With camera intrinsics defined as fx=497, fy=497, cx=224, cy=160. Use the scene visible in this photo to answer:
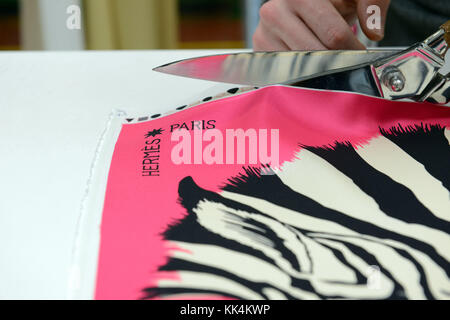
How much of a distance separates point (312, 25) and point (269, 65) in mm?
103

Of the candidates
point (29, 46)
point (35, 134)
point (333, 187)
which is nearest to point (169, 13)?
point (29, 46)

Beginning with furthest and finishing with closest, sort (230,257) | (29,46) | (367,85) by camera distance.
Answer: (29,46) → (367,85) → (230,257)

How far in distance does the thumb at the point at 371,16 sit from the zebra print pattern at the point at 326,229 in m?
0.14

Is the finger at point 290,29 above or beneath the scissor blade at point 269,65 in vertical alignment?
above

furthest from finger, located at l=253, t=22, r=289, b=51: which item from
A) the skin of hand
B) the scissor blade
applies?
the scissor blade

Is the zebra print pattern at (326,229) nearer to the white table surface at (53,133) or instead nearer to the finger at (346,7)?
the white table surface at (53,133)

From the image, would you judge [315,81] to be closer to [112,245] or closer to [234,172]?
[234,172]

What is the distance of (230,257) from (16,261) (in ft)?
0.43

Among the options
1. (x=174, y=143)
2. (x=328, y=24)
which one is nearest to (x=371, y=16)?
(x=328, y=24)

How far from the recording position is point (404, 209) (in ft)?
1.09

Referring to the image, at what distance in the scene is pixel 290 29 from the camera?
1.70ft

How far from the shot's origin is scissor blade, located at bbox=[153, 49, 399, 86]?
0.42 m

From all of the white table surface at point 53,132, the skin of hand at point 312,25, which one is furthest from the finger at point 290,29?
the white table surface at point 53,132

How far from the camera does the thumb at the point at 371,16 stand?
0.49 m
